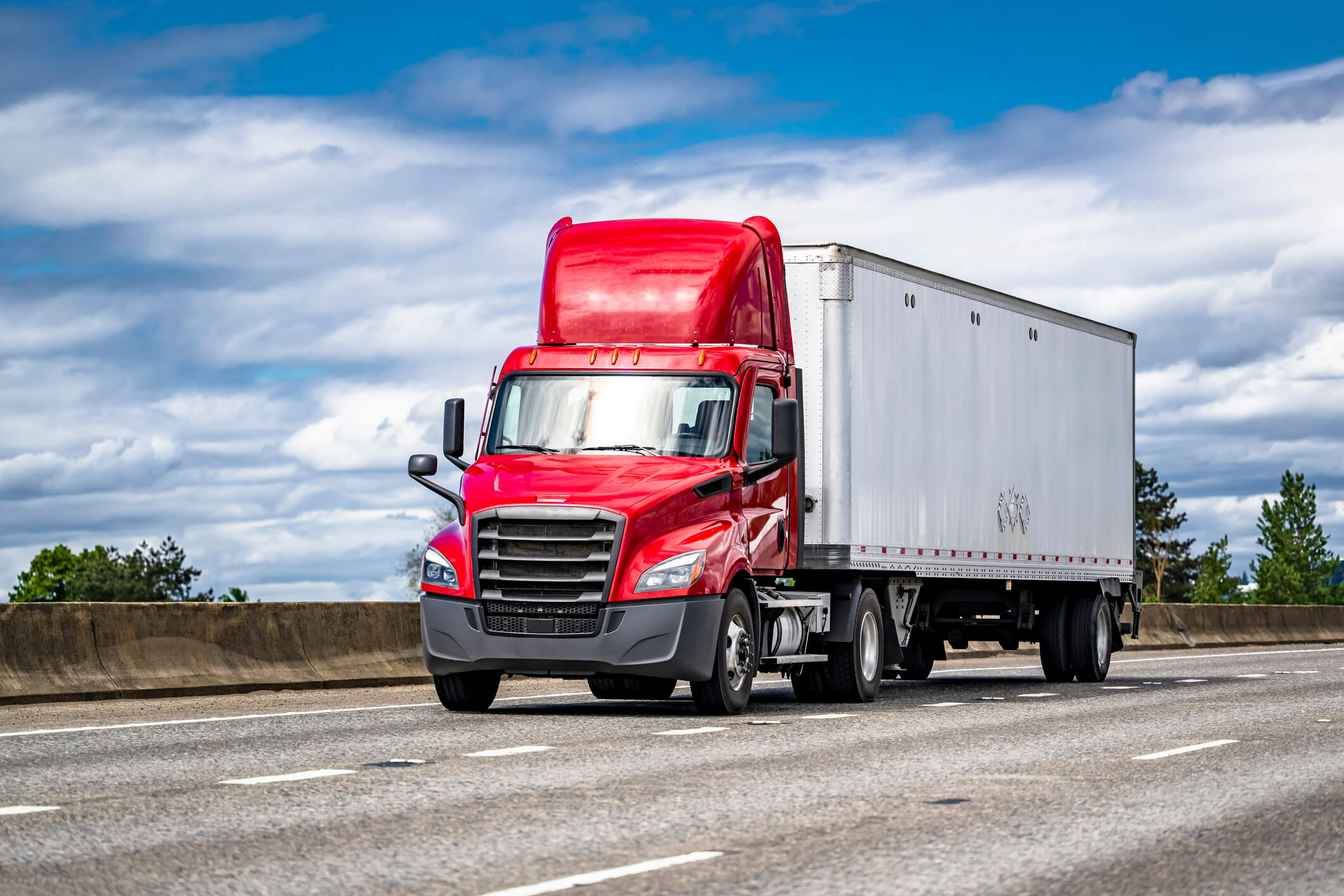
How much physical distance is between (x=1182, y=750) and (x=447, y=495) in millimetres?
6082

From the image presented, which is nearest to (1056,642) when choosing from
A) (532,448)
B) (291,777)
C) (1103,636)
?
(1103,636)

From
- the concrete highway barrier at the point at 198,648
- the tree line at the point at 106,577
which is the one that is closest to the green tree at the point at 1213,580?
the tree line at the point at 106,577

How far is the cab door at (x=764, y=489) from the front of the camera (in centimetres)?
1675

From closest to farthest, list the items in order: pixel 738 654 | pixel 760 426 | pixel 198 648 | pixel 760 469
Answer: pixel 738 654 < pixel 760 469 < pixel 760 426 < pixel 198 648

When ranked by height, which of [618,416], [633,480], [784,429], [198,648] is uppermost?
[618,416]

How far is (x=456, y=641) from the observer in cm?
1577

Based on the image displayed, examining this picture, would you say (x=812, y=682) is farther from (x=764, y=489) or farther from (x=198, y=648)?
(x=198, y=648)

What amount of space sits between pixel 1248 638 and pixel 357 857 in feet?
121

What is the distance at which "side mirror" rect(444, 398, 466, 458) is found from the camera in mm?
16750

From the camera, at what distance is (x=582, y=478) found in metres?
15.8

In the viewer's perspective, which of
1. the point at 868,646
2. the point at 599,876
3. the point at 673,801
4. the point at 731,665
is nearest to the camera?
the point at 599,876

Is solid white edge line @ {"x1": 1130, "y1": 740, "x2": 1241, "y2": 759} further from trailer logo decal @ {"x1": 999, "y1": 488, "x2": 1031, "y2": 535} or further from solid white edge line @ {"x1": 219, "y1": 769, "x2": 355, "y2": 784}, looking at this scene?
trailer logo decal @ {"x1": 999, "y1": 488, "x2": 1031, "y2": 535}

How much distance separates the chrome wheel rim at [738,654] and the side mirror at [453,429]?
9.02 ft

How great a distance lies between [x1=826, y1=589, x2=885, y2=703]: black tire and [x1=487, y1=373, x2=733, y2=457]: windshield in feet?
9.98
